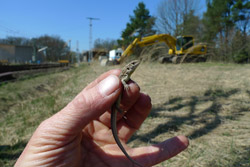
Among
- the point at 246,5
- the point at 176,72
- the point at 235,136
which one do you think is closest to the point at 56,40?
the point at 246,5

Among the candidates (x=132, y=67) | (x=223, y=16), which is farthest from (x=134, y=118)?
(x=223, y=16)

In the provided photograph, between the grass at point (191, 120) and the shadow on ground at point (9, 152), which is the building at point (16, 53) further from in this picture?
the shadow on ground at point (9, 152)

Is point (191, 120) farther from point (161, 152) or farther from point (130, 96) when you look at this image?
point (130, 96)

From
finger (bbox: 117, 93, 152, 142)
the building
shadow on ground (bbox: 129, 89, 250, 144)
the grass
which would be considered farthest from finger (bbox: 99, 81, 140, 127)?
the building

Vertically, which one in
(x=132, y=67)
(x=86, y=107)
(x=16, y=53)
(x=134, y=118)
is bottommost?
(x=134, y=118)

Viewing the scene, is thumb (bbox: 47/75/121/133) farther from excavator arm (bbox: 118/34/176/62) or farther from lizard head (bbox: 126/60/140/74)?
excavator arm (bbox: 118/34/176/62)

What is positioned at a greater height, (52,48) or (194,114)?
(52,48)

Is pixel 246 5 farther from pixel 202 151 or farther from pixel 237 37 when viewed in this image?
pixel 202 151
